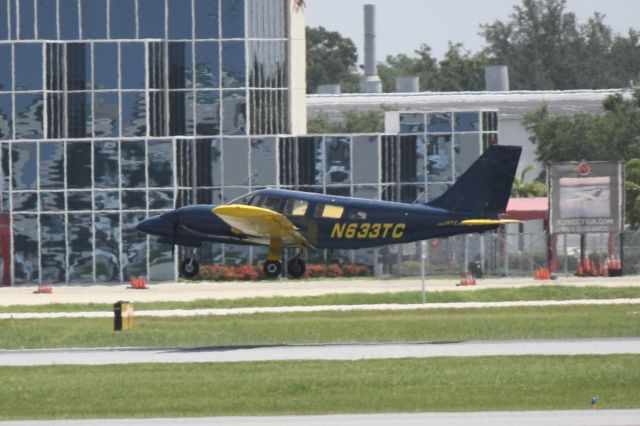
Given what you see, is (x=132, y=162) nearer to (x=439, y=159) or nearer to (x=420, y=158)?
(x=420, y=158)

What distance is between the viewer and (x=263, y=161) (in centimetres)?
7181

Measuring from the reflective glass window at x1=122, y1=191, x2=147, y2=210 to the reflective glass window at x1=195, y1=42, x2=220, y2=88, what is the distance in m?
6.61

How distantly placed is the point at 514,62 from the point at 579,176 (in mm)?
111599

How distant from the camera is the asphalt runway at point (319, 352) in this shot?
118ft

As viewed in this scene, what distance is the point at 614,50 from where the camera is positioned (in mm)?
187375

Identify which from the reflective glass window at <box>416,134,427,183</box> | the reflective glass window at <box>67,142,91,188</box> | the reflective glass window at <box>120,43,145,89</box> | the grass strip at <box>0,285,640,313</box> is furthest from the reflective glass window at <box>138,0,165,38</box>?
the grass strip at <box>0,285,640,313</box>

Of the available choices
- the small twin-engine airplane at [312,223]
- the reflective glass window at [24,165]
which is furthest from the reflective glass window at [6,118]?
the small twin-engine airplane at [312,223]

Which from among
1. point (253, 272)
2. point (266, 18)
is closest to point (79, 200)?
point (253, 272)

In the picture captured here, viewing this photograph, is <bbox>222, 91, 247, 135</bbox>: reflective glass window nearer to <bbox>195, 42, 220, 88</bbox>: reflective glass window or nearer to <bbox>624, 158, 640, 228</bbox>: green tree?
<bbox>195, 42, 220, 88</bbox>: reflective glass window

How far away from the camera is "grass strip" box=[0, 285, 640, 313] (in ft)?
181

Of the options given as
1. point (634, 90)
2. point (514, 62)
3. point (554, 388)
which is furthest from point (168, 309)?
point (514, 62)

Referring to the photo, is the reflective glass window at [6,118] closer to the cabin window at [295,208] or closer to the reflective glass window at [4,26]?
the reflective glass window at [4,26]

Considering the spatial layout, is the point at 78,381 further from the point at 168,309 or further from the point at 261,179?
the point at 261,179

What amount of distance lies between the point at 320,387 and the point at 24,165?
41.6 m
